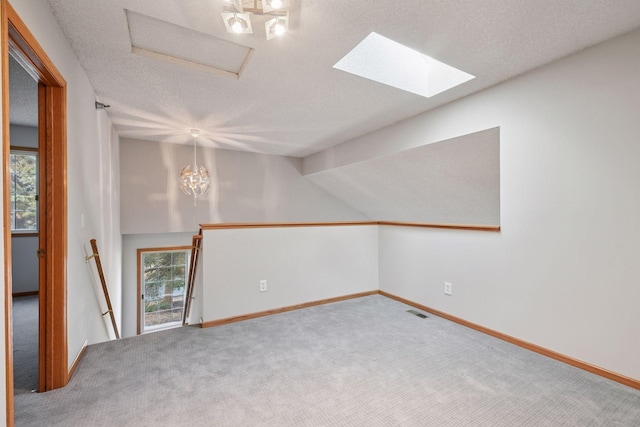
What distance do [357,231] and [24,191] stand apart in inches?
192

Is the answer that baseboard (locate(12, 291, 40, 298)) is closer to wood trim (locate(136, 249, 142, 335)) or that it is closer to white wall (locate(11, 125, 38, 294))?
white wall (locate(11, 125, 38, 294))

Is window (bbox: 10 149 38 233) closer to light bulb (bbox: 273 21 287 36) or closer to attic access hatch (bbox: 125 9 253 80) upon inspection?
attic access hatch (bbox: 125 9 253 80)

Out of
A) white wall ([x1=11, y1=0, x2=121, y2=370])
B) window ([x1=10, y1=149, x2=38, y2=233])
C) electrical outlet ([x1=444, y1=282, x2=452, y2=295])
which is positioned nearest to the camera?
white wall ([x1=11, y1=0, x2=121, y2=370])

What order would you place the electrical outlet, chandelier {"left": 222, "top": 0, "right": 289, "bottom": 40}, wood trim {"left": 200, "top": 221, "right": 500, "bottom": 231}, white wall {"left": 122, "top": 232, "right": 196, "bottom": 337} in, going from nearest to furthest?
1. chandelier {"left": 222, "top": 0, "right": 289, "bottom": 40}
2. wood trim {"left": 200, "top": 221, "right": 500, "bottom": 231}
3. the electrical outlet
4. white wall {"left": 122, "top": 232, "right": 196, "bottom": 337}

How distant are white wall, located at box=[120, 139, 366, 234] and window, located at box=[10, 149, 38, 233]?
1.10 m

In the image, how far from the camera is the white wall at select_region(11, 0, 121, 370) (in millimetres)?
1696

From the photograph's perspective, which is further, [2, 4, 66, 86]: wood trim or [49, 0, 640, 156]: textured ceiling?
[49, 0, 640, 156]: textured ceiling

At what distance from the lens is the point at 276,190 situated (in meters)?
5.91

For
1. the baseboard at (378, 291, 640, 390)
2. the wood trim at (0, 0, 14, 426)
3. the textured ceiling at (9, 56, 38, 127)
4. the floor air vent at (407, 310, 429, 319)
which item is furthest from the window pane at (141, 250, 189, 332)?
the baseboard at (378, 291, 640, 390)

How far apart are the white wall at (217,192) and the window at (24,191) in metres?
1.10

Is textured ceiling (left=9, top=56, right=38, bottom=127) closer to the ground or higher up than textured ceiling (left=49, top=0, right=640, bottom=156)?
higher up

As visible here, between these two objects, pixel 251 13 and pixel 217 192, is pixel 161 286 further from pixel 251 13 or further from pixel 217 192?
pixel 251 13

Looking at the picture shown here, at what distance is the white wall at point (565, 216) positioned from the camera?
1.94 m

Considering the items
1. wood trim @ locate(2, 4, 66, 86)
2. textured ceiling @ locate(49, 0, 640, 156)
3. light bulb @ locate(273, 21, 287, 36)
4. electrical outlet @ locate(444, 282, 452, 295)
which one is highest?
textured ceiling @ locate(49, 0, 640, 156)
